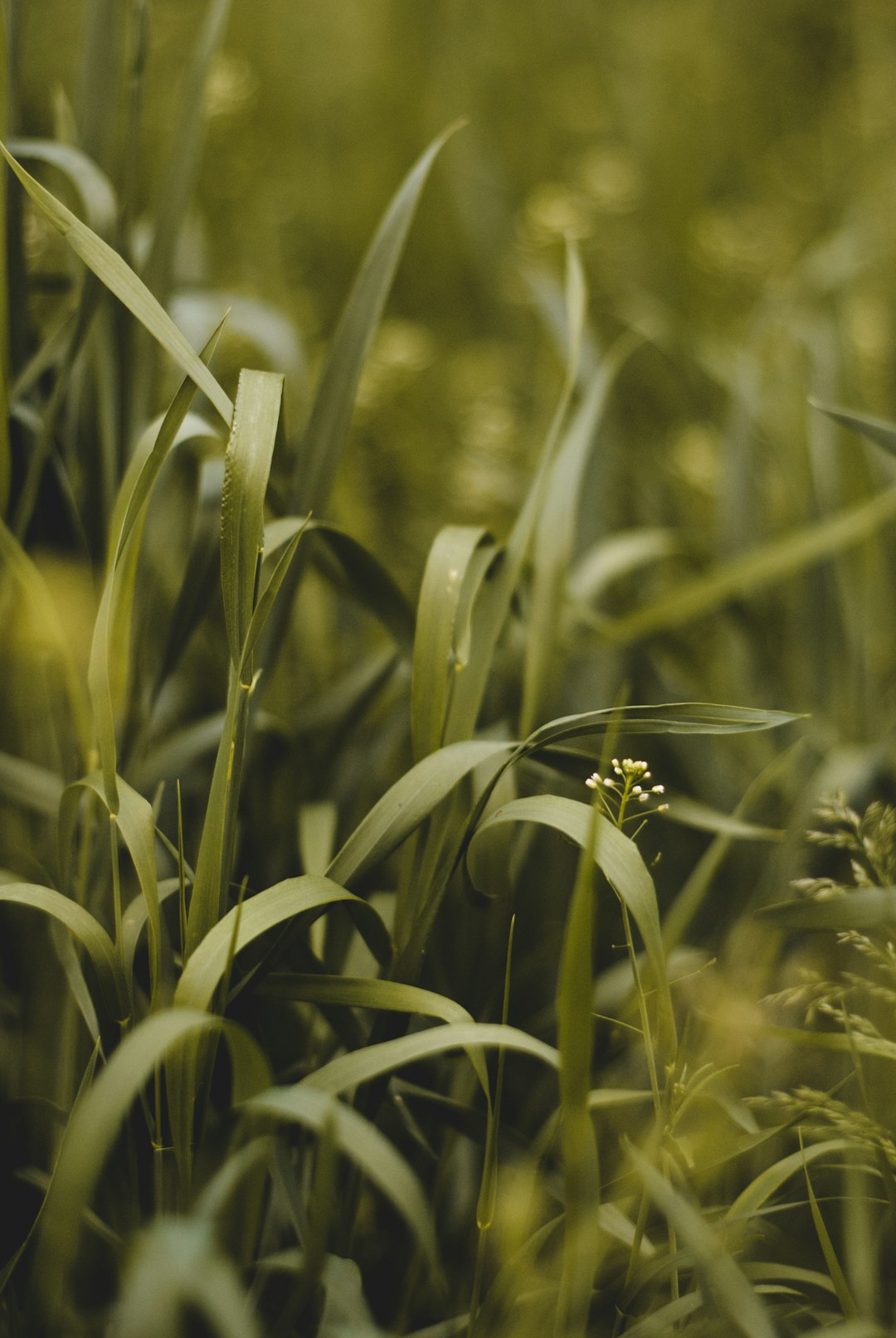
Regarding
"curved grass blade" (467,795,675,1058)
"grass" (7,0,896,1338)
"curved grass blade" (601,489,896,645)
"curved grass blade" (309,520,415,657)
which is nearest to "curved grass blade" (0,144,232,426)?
"grass" (7,0,896,1338)

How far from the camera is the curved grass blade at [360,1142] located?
0.32 meters

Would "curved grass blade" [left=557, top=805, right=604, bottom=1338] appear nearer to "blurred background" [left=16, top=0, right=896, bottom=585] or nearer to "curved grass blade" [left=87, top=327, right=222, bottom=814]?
"curved grass blade" [left=87, top=327, right=222, bottom=814]

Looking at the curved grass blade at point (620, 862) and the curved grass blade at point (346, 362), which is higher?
the curved grass blade at point (346, 362)

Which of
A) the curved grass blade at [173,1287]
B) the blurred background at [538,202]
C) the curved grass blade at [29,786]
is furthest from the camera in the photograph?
the blurred background at [538,202]

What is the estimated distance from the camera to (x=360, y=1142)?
344 millimetres

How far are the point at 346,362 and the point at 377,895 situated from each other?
1.03ft

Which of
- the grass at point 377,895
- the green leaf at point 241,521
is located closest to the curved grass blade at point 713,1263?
the grass at point 377,895

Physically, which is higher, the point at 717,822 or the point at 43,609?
the point at 43,609

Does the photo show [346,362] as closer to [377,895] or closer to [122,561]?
[122,561]

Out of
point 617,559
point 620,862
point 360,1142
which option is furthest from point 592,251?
point 360,1142

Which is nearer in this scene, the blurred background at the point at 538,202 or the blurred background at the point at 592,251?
the blurred background at the point at 592,251

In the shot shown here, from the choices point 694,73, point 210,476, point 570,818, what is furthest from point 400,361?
point 694,73

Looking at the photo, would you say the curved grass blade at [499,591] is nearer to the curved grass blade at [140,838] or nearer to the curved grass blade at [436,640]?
the curved grass blade at [436,640]

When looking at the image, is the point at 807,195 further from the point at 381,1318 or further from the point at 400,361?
the point at 381,1318
